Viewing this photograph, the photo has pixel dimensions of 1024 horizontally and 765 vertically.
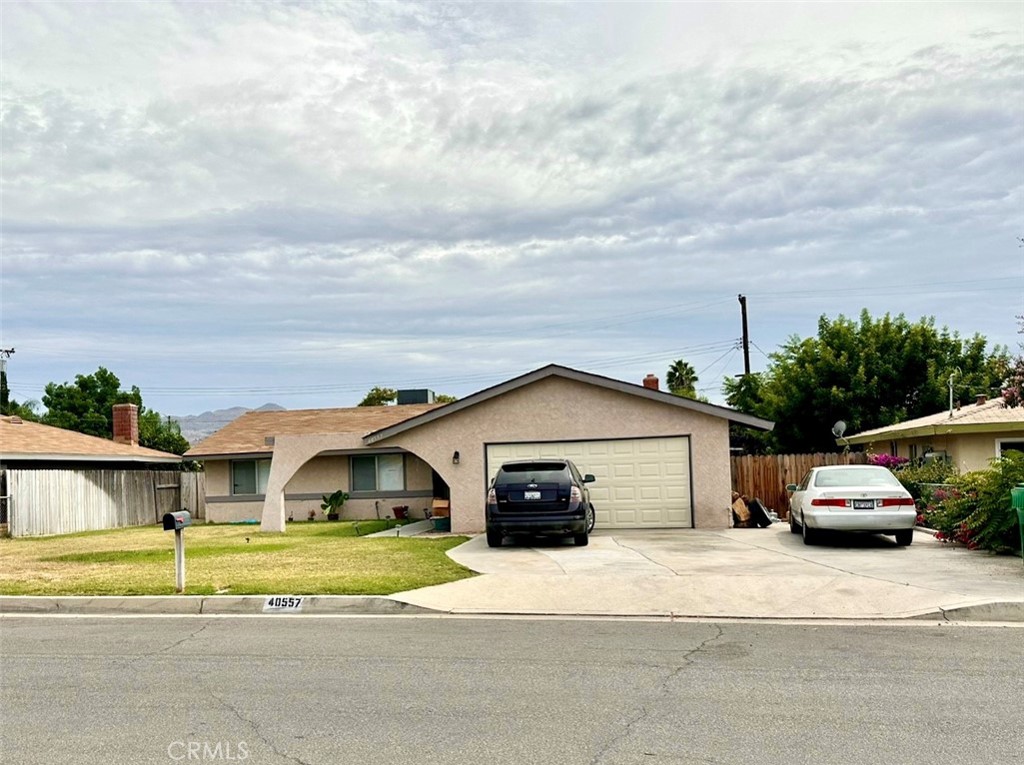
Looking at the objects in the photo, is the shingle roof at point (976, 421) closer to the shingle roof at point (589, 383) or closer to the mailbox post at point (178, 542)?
the shingle roof at point (589, 383)

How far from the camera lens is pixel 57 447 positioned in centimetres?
2889

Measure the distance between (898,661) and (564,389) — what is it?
14271 millimetres

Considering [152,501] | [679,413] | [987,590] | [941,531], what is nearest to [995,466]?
[941,531]

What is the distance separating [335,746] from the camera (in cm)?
571

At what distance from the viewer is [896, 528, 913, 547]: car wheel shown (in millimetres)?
16141

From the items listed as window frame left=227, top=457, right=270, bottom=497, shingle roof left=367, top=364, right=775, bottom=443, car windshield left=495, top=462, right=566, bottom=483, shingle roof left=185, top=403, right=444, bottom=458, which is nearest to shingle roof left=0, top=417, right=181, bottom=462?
shingle roof left=185, top=403, right=444, bottom=458

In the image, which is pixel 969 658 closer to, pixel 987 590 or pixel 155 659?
pixel 987 590

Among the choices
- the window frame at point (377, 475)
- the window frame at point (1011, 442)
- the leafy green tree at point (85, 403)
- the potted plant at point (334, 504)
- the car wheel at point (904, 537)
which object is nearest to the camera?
the car wheel at point (904, 537)

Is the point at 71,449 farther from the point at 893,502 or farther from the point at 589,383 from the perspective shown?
the point at 893,502

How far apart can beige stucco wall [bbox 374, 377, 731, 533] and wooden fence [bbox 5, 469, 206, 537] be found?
10.6 m

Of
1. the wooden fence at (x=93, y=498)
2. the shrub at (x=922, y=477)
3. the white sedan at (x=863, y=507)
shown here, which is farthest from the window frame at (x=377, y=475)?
the white sedan at (x=863, y=507)

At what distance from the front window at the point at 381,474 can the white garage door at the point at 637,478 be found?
8.42 meters

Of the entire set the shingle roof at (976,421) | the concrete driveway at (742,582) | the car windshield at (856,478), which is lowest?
the concrete driveway at (742,582)

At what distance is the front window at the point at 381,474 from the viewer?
95.5 ft
